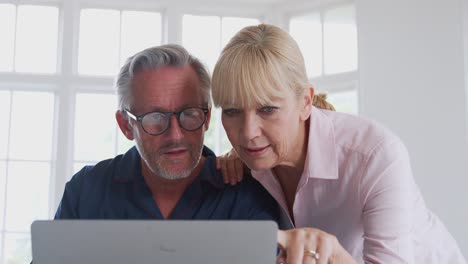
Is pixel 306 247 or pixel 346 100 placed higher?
pixel 346 100

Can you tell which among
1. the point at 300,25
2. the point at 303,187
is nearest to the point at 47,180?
the point at 300,25

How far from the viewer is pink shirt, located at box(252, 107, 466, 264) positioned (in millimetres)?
1560

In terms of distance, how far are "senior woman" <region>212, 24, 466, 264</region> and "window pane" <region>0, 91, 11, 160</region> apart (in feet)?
11.8

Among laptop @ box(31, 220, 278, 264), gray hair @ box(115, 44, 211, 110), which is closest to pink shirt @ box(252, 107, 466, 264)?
gray hair @ box(115, 44, 211, 110)

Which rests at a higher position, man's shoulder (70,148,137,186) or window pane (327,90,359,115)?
window pane (327,90,359,115)

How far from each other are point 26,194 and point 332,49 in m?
2.65

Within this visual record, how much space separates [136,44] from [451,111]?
2.50m

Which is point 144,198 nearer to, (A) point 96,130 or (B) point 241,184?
(B) point 241,184

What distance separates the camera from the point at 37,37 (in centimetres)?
499

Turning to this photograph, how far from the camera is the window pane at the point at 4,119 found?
4.92 meters

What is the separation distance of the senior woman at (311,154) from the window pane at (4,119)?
3604 millimetres

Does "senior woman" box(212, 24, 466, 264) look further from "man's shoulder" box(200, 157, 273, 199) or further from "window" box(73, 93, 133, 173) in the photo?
"window" box(73, 93, 133, 173)

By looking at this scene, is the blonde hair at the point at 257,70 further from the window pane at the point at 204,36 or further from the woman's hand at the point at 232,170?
the window pane at the point at 204,36

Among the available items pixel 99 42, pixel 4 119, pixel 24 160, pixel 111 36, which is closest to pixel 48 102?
pixel 4 119
